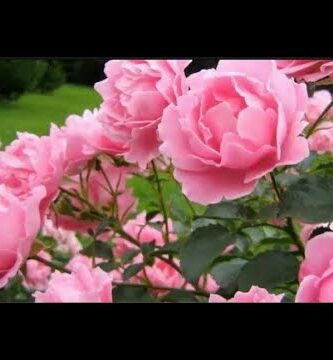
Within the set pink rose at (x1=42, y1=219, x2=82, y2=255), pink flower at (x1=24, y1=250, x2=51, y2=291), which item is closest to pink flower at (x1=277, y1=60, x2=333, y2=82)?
pink flower at (x1=24, y1=250, x2=51, y2=291)

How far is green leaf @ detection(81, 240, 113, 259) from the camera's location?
86cm

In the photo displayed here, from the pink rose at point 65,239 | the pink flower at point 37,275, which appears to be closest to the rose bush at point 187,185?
the pink flower at point 37,275

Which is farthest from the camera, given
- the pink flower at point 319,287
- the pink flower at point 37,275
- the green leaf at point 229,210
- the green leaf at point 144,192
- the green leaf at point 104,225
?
the pink flower at point 37,275

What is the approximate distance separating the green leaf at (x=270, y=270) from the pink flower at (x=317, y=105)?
0.74 ft

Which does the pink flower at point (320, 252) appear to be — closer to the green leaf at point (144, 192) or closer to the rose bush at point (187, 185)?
the rose bush at point (187, 185)

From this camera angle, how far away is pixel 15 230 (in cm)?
68

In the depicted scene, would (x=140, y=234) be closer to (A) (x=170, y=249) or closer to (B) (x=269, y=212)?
(A) (x=170, y=249)

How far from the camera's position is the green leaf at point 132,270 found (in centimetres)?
78

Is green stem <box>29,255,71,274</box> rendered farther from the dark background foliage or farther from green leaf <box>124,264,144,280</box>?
the dark background foliage

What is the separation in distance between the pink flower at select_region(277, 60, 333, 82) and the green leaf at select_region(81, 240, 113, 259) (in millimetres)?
291

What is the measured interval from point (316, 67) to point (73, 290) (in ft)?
0.94

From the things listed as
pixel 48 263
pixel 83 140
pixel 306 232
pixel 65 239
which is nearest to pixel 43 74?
pixel 83 140
